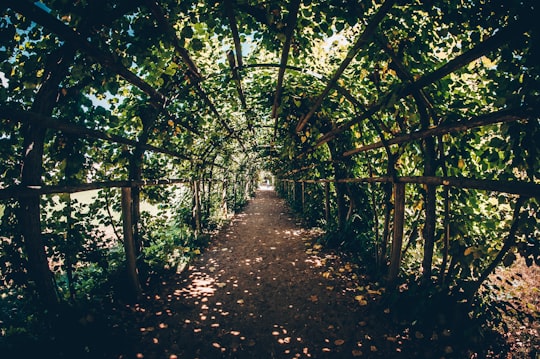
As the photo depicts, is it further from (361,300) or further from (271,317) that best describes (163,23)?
(361,300)

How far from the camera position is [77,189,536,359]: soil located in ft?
9.66

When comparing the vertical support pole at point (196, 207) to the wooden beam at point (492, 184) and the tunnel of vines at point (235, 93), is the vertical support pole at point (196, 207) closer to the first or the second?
the tunnel of vines at point (235, 93)

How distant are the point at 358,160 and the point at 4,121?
5731 mm

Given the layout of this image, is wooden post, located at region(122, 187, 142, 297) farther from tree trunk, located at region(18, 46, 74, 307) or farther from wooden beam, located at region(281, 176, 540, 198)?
wooden beam, located at region(281, 176, 540, 198)

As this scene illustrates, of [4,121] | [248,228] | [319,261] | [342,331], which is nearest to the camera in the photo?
[4,121]

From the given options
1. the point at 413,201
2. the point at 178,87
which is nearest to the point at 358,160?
the point at 413,201

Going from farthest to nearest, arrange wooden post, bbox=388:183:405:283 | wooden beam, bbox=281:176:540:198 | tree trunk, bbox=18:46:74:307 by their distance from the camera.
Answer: wooden post, bbox=388:183:405:283 → tree trunk, bbox=18:46:74:307 → wooden beam, bbox=281:176:540:198

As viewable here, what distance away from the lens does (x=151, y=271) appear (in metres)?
4.76

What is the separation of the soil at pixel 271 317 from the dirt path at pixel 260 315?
0.01m

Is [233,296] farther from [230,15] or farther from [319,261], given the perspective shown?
[230,15]

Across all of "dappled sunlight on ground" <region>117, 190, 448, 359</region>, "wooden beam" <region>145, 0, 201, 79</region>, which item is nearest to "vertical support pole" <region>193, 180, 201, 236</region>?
"dappled sunlight on ground" <region>117, 190, 448, 359</region>

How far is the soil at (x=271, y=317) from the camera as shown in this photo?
9.66 ft

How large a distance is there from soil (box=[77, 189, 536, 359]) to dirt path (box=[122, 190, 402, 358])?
11 millimetres

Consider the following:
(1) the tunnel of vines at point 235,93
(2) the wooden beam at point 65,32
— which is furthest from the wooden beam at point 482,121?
(2) the wooden beam at point 65,32
